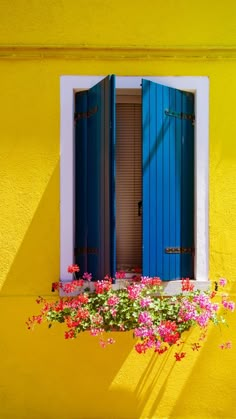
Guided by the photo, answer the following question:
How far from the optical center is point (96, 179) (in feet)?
13.2

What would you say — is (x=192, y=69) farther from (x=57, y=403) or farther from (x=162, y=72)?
(x=57, y=403)

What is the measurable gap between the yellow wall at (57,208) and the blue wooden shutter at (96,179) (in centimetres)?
21

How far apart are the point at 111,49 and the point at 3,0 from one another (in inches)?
41.6

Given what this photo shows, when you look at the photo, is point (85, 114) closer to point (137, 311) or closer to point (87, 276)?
point (87, 276)

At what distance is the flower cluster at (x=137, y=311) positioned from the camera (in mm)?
3561

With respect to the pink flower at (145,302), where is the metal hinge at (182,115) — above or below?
above

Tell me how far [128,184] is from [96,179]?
0.51 meters

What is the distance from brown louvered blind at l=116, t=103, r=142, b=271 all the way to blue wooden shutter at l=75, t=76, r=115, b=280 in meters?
0.40

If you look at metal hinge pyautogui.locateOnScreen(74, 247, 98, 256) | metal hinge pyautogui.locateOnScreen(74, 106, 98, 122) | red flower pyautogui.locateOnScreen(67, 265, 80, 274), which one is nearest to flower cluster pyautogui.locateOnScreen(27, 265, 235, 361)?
red flower pyautogui.locateOnScreen(67, 265, 80, 274)

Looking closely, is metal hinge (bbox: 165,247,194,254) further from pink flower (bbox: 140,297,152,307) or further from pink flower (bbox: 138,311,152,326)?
pink flower (bbox: 138,311,152,326)

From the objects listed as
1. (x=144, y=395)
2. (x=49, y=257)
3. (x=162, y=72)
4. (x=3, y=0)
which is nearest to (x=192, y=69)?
(x=162, y=72)

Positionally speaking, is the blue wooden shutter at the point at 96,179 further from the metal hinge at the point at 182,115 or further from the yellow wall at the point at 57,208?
the metal hinge at the point at 182,115

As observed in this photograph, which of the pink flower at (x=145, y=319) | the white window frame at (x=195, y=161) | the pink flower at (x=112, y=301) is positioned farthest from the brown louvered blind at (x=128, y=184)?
the pink flower at (x=145, y=319)

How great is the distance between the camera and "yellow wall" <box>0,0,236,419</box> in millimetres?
4219
